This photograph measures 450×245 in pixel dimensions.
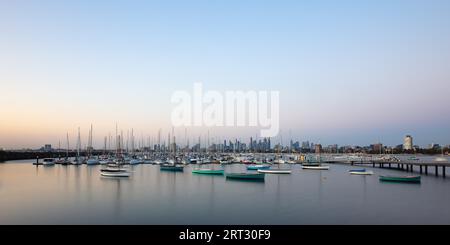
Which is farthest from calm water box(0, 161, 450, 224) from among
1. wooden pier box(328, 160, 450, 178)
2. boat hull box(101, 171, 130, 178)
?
wooden pier box(328, 160, 450, 178)

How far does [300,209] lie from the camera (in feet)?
59.5

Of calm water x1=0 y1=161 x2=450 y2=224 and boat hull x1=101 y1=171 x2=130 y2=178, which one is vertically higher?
calm water x1=0 y1=161 x2=450 y2=224

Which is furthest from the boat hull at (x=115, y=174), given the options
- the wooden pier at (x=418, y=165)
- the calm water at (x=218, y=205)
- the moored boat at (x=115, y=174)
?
the wooden pier at (x=418, y=165)

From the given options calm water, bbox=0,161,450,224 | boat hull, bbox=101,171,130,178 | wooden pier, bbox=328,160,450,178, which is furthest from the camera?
wooden pier, bbox=328,160,450,178

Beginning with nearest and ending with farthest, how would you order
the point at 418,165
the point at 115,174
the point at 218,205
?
the point at 218,205 < the point at 115,174 < the point at 418,165

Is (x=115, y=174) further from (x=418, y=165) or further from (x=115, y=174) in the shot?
(x=418, y=165)

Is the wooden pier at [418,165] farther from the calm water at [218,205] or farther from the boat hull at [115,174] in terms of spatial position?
the boat hull at [115,174]

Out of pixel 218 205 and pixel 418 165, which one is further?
pixel 418 165

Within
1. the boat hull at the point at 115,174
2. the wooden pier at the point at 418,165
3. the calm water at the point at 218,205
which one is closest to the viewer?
the calm water at the point at 218,205

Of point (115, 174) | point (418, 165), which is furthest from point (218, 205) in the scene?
point (418, 165)

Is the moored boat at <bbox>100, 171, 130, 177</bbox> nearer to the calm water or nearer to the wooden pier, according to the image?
the calm water

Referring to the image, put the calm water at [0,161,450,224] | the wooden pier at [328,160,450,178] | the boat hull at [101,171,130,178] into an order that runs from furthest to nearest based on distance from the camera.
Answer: the wooden pier at [328,160,450,178] → the boat hull at [101,171,130,178] → the calm water at [0,161,450,224]

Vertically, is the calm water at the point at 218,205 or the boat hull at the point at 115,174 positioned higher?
the calm water at the point at 218,205
